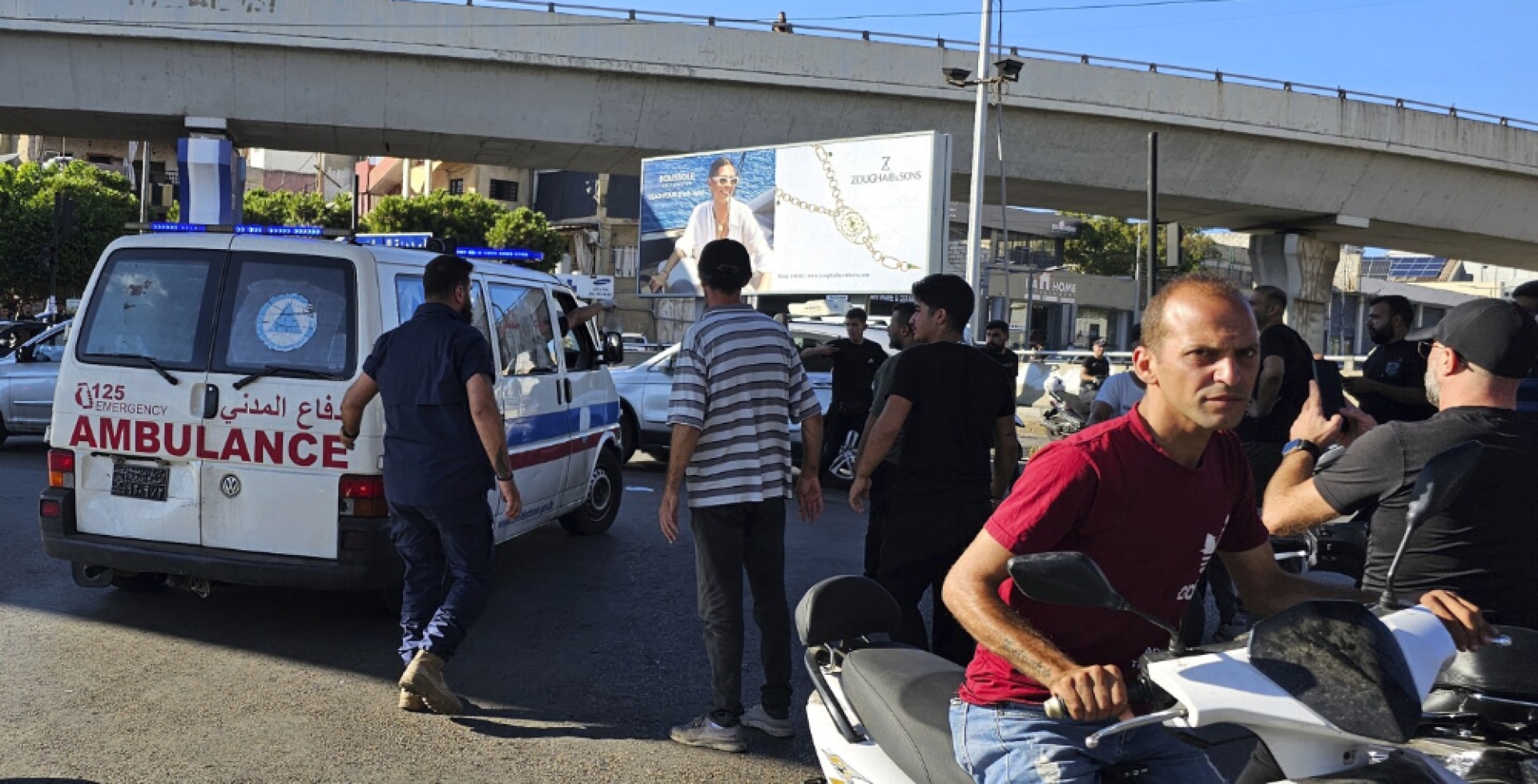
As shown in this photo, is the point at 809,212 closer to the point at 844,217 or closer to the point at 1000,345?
the point at 844,217

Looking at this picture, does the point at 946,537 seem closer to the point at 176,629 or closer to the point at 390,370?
the point at 390,370

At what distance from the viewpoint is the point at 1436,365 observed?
11.3 feet

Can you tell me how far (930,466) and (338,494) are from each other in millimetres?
2800

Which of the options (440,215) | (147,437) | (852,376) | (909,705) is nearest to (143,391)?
(147,437)

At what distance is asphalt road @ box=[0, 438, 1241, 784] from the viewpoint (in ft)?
16.1

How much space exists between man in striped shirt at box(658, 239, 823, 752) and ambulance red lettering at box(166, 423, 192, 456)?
8.61ft

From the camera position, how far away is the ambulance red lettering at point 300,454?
6309mm

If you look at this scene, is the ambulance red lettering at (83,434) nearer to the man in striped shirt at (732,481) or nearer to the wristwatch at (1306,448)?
the man in striped shirt at (732,481)

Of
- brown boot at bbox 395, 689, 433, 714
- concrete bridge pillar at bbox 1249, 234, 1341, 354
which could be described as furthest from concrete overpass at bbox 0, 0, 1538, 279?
brown boot at bbox 395, 689, 433, 714

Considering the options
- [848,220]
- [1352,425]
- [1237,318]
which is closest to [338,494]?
[1352,425]

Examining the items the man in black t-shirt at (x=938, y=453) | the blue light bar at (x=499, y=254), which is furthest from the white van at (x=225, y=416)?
the man in black t-shirt at (x=938, y=453)

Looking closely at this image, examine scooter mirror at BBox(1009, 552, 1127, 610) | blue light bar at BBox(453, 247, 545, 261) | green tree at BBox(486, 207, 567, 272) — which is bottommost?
scooter mirror at BBox(1009, 552, 1127, 610)

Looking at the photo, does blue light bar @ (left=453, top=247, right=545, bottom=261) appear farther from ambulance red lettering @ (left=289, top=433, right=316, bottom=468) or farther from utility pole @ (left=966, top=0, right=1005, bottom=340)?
utility pole @ (left=966, top=0, right=1005, bottom=340)

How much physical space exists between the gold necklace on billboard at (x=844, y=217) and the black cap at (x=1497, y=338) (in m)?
21.3
